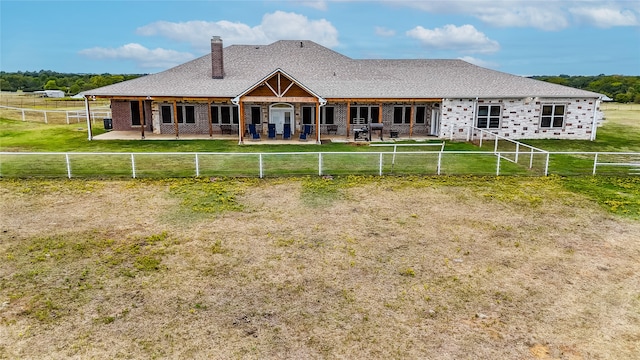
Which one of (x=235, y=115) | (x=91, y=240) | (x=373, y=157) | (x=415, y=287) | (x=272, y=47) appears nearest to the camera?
(x=415, y=287)

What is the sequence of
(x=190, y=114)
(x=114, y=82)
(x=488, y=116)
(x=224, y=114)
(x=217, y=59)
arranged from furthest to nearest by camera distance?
(x=114, y=82)
(x=217, y=59)
(x=224, y=114)
(x=190, y=114)
(x=488, y=116)

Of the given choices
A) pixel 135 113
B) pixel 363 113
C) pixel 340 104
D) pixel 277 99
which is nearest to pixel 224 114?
pixel 277 99

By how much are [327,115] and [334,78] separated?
281cm

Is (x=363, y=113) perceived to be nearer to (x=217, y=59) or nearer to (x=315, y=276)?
(x=217, y=59)

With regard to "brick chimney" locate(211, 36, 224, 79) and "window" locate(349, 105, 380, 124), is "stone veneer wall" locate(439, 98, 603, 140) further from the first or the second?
"brick chimney" locate(211, 36, 224, 79)

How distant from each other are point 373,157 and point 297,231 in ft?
24.7

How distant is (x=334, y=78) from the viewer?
28750mm

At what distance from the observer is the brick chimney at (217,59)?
2741 cm

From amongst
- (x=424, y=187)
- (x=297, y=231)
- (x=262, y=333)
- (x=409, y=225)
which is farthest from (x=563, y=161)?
(x=262, y=333)

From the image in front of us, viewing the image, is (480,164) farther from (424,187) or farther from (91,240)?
(91,240)

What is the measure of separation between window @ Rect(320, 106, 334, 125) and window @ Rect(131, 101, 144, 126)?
430 inches

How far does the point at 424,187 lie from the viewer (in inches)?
562

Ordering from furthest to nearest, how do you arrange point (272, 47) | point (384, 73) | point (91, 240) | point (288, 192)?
point (272, 47) < point (384, 73) < point (288, 192) < point (91, 240)

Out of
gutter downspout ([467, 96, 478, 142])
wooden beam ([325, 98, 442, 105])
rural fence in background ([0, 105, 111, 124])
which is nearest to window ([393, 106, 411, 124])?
wooden beam ([325, 98, 442, 105])
